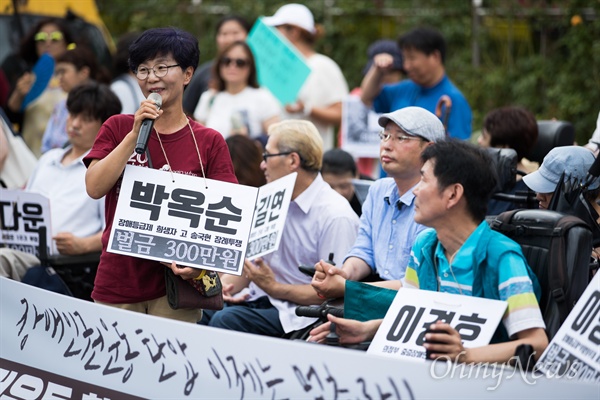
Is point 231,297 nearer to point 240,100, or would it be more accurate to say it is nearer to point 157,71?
point 157,71

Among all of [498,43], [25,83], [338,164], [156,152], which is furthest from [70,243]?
[498,43]

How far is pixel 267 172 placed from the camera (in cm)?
577

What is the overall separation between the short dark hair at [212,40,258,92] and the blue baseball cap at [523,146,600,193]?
4074 millimetres

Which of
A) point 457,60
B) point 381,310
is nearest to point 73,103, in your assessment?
point 381,310

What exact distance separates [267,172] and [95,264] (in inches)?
55.0

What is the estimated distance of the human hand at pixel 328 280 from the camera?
15.9ft

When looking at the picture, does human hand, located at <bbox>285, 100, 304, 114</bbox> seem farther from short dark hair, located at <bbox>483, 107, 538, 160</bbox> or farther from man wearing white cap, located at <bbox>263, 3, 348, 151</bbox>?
short dark hair, located at <bbox>483, 107, 538, 160</bbox>

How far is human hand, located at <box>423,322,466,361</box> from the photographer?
3.73 metres

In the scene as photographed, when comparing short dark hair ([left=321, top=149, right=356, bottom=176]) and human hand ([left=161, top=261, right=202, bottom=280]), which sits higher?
human hand ([left=161, top=261, right=202, bottom=280])

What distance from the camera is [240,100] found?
334 inches

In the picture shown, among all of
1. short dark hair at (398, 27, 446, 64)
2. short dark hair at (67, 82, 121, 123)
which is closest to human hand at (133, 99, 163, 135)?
short dark hair at (67, 82, 121, 123)

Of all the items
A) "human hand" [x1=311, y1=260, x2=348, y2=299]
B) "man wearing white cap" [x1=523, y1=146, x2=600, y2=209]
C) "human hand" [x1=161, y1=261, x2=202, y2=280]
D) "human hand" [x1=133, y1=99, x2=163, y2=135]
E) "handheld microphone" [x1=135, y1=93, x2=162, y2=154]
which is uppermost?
"human hand" [x1=133, y1=99, x2=163, y2=135]

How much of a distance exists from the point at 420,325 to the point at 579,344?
62cm

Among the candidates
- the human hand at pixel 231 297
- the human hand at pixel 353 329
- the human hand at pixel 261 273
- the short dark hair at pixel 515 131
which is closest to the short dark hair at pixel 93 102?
the human hand at pixel 231 297
